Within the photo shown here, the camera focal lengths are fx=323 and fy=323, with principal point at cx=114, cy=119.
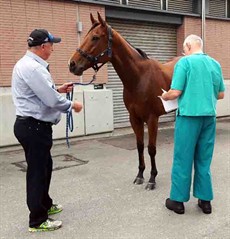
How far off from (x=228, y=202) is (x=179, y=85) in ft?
5.41

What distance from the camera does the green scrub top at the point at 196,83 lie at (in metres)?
3.35

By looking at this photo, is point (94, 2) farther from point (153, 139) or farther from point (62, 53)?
point (153, 139)

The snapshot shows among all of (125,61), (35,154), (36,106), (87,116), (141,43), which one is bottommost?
(87,116)

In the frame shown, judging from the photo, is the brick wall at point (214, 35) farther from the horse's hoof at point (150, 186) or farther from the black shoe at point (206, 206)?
the black shoe at point (206, 206)

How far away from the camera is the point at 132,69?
4.39 meters

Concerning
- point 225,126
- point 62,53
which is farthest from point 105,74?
point 225,126

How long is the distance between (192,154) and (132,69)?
149cm

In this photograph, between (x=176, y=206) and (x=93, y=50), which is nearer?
(x=176, y=206)

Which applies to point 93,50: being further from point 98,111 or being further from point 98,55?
point 98,111

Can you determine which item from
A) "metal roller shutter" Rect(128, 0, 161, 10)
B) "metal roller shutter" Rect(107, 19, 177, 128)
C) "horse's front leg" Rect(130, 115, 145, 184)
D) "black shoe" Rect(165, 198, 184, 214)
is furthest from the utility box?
"black shoe" Rect(165, 198, 184, 214)

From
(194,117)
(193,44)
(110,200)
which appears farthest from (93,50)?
(110,200)

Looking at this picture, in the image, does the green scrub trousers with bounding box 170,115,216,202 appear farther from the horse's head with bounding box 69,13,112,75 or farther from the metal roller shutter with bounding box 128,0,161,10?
the metal roller shutter with bounding box 128,0,161,10

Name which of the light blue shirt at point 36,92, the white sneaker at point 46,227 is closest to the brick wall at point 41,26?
the light blue shirt at point 36,92

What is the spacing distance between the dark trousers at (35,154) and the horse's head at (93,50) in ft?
3.66
